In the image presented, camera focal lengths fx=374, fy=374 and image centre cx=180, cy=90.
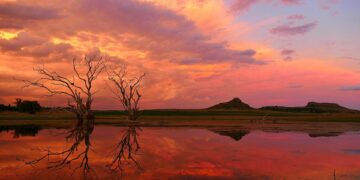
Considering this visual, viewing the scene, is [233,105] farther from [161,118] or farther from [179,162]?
[179,162]

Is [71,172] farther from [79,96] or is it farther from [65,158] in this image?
[79,96]

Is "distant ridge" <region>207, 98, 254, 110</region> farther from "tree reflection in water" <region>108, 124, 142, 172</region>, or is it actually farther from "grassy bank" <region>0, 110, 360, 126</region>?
"tree reflection in water" <region>108, 124, 142, 172</region>

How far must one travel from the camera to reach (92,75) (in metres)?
52.8

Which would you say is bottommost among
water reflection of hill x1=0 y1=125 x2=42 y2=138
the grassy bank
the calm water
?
the calm water

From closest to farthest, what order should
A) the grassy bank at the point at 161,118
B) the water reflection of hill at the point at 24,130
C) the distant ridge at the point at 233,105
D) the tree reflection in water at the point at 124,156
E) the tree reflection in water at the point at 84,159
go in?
the tree reflection in water at the point at 84,159
the tree reflection in water at the point at 124,156
the water reflection of hill at the point at 24,130
the grassy bank at the point at 161,118
the distant ridge at the point at 233,105

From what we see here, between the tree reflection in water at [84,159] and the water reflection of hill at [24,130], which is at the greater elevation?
the water reflection of hill at [24,130]

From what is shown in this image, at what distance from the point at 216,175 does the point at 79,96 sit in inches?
1589

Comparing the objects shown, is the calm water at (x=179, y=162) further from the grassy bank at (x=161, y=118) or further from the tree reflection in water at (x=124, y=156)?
the grassy bank at (x=161, y=118)

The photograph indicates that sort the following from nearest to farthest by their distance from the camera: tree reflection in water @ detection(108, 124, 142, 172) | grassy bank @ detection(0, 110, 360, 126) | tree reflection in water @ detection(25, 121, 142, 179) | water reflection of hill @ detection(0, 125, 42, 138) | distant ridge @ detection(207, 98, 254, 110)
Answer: tree reflection in water @ detection(25, 121, 142, 179) < tree reflection in water @ detection(108, 124, 142, 172) < water reflection of hill @ detection(0, 125, 42, 138) < grassy bank @ detection(0, 110, 360, 126) < distant ridge @ detection(207, 98, 254, 110)

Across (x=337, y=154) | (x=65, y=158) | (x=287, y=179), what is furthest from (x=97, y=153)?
(x=337, y=154)

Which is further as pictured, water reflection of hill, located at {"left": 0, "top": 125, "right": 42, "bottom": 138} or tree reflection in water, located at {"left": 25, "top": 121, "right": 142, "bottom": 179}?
water reflection of hill, located at {"left": 0, "top": 125, "right": 42, "bottom": 138}

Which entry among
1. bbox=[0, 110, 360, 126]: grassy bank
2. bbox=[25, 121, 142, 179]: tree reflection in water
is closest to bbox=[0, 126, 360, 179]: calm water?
bbox=[25, 121, 142, 179]: tree reflection in water

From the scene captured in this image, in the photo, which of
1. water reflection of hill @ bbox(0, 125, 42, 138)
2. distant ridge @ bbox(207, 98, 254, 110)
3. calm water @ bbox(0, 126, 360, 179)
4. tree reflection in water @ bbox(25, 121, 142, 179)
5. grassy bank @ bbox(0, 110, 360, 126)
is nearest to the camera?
calm water @ bbox(0, 126, 360, 179)

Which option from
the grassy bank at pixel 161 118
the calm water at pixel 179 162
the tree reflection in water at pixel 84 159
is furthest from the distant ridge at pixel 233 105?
the tree reflection in water at pixel 84 159
